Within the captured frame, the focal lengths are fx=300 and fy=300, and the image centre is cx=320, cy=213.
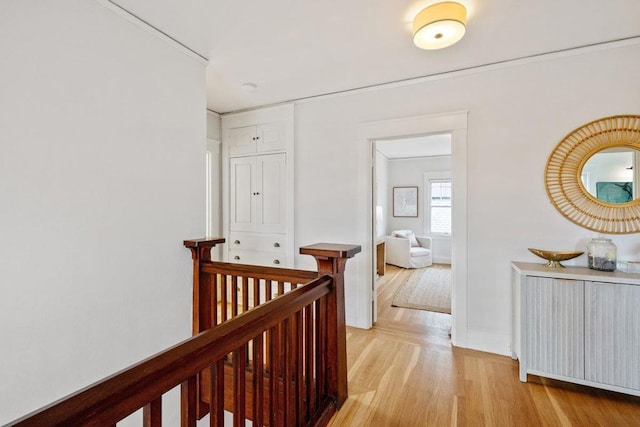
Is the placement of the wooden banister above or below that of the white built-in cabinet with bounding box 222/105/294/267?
below

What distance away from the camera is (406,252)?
19.2 feet

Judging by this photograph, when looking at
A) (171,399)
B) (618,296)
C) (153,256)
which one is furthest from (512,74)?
(171,399)

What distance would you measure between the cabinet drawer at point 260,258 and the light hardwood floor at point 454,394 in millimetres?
1237

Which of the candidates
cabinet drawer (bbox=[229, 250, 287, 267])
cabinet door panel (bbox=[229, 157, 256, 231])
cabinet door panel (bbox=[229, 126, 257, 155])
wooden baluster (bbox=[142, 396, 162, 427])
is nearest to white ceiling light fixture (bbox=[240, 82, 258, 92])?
cabinet door panel (bbox=[229, 126, 257, 155])

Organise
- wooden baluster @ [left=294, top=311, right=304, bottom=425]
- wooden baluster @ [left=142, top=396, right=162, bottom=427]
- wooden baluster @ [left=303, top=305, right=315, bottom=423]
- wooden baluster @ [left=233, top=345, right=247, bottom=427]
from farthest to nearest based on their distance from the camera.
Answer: wooden baluster @ [left=303, top=305, right=315, bottom=423], wooden baluster @ [left=294, top=311, right=304, bottom=425], wooden baluster @ [left=233, top=345, right=247, bottom=427], wooden baluster @ [left=142, top=396, right=162, bottom=427]

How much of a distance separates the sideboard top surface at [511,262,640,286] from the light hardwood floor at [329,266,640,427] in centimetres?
76

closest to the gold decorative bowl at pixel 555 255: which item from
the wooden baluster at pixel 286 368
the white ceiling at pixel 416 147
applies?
the wooden baluster at pixel 286 368

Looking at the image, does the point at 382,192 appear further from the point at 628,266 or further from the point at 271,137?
the point at 628,266

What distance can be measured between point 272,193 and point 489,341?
256cm

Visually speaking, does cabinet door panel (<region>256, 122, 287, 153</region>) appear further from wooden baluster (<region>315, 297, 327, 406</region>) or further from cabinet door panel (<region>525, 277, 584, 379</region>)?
cabinet door panel (<region>525, 277, 584, 379</region>)

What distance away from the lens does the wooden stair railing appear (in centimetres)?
66

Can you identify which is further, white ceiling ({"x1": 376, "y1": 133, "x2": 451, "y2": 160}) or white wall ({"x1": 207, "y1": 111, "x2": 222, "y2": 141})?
white ceiling ({"x1": 376, "y1": 133, "x2": 451, "y2": 160})

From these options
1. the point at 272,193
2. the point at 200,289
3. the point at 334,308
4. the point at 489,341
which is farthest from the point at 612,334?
the point at 272,193

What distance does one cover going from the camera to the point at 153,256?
6.57 ft
